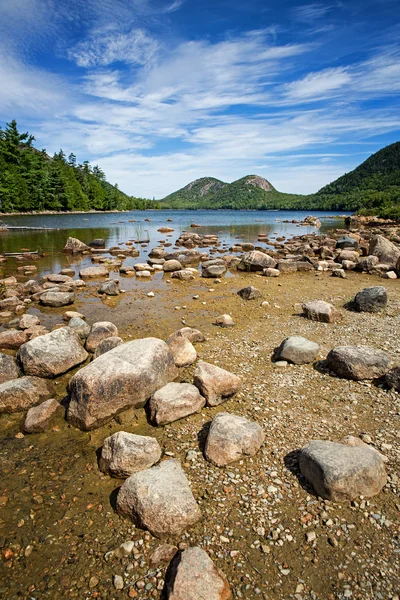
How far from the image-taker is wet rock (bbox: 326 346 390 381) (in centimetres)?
654

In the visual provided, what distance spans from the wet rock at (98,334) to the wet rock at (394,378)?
679 cm

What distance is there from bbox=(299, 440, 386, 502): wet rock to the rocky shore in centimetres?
2

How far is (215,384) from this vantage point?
6.07 meters

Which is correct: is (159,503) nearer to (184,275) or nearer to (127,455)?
(127,455)

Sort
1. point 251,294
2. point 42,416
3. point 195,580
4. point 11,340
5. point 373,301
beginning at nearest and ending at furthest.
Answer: point 195,580
point 42,416
point 11,340
point 373,301
point 251,294

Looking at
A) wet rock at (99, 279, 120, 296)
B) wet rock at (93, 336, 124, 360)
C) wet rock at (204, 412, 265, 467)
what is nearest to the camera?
wet rock at (204, 412, 265, 467)

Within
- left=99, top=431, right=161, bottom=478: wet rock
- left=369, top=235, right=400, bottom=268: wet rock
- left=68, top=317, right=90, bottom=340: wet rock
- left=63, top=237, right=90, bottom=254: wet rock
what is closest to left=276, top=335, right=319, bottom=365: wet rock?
left=99, top=431, right=161, bottom=478: wet rock

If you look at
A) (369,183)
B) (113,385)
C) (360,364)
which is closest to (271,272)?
(360,364)

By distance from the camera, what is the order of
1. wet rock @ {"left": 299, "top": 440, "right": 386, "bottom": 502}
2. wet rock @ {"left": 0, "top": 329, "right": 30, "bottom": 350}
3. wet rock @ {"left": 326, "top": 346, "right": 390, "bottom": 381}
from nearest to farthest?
wet rock @ {"left": 299, "top": 440, "right": 386, "bottom": 502}, wet rock @ {"left": 326, "top": 346, "right": 390, "bottom": 381}, wet rock @ {"left": 0, "top": 329, "right": 30, "bottom": 350}

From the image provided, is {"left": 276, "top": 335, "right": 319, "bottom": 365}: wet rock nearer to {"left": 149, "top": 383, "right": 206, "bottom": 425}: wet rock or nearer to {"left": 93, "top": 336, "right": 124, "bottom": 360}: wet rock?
{"left": 149, "top": 383, "right": 206, "bottom": 425}: wet rock

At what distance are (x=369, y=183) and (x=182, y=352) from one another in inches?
7257

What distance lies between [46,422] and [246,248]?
86.2ft

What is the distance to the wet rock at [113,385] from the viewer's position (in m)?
5.41

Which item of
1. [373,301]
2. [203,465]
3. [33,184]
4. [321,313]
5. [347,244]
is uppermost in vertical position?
[33,184]
